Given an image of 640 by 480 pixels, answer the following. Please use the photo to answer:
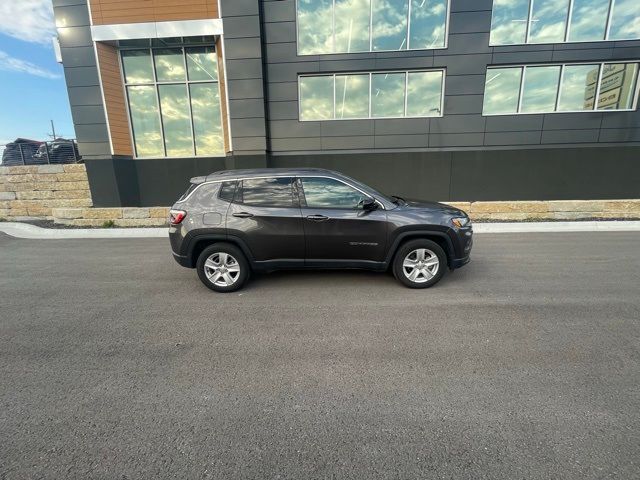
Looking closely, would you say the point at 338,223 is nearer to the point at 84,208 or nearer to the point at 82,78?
the point at 84,208

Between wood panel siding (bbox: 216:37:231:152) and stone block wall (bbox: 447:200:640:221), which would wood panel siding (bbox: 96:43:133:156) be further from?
stone block wall (bbox: 447:200:640:221)

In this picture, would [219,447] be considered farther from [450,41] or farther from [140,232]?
[450,41]

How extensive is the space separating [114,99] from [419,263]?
11.7 m

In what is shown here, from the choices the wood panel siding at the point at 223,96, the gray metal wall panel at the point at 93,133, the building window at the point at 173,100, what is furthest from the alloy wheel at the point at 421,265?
the gray metal wall panel at the point at 93,133

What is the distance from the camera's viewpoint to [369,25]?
9898mm

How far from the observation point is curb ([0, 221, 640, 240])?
800 centimetres

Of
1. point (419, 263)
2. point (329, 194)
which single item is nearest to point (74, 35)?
point (329, 194)

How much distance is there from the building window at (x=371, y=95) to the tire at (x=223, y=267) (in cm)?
763

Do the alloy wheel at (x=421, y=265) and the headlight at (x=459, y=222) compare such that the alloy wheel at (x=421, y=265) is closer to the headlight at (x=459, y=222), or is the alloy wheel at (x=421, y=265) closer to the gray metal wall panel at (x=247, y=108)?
the headlight at (x=459, y=222)

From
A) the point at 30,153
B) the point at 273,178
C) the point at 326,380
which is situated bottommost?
the point at 326,380

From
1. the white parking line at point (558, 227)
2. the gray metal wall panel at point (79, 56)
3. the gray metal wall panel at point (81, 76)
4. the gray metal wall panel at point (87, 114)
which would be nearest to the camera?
the white parking line at point (558, 227)

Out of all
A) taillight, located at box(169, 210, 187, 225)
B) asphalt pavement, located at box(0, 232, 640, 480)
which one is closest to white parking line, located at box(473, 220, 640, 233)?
asphalt pavement, located at box(0, 232, 640, 480)

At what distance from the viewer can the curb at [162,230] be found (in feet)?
26.2

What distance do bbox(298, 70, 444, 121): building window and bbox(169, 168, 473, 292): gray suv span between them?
7057mm
